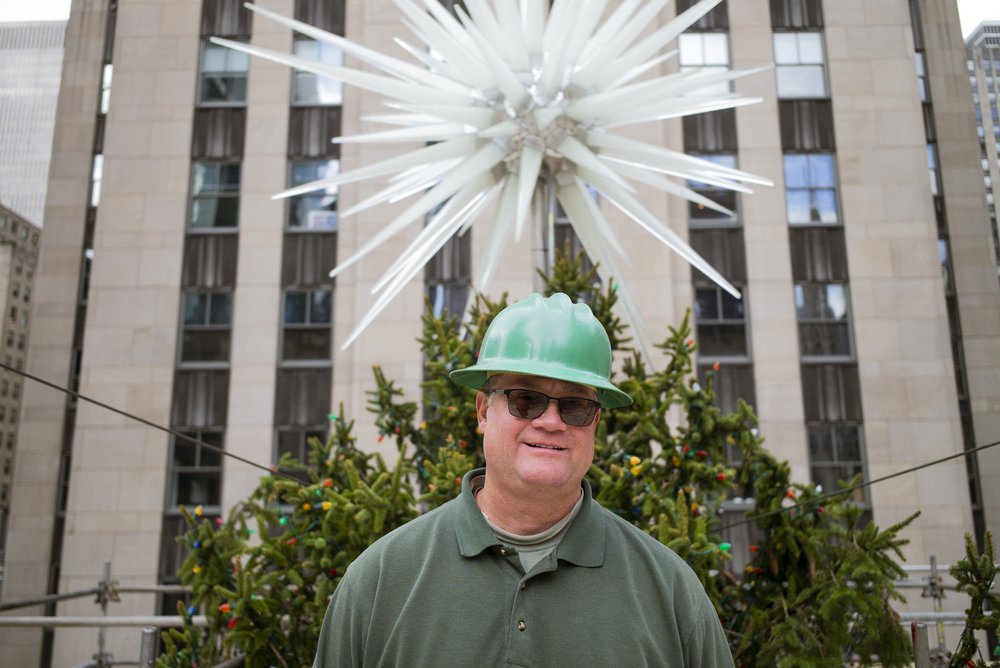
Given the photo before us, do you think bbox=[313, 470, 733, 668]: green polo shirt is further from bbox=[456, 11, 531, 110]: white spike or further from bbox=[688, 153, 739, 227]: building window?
bbox=[688, 153, 739, 227]: building window

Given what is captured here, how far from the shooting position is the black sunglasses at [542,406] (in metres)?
2.50

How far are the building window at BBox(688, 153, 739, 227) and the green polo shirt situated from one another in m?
17.2

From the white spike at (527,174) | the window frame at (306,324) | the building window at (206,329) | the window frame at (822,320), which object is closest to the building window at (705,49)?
the window frame at (822,320)

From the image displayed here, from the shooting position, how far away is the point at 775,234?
18.7 m

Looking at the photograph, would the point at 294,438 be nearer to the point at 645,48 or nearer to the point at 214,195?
the point at 214,195

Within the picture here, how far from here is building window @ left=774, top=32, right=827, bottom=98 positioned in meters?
Result: 19.5

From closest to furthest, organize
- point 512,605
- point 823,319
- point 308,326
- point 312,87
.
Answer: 1. point 512,605
2. point 823,319
3. point 308,326
4. point 312,87

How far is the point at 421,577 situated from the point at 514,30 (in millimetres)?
5665

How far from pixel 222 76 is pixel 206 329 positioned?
6272 mm

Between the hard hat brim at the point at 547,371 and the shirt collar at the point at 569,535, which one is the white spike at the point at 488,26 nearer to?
the hard hat brim at the point at 547,371

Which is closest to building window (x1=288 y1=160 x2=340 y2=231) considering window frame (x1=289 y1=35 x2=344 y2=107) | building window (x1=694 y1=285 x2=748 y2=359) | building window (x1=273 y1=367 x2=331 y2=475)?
window frame (x1=289 y1=35 x2=344 y2=107)

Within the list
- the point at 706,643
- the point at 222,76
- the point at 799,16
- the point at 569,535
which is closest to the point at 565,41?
the point at 569,535

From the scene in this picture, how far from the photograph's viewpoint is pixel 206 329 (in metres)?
18.8

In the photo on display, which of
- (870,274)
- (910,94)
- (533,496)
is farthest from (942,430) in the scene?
(533,496)
